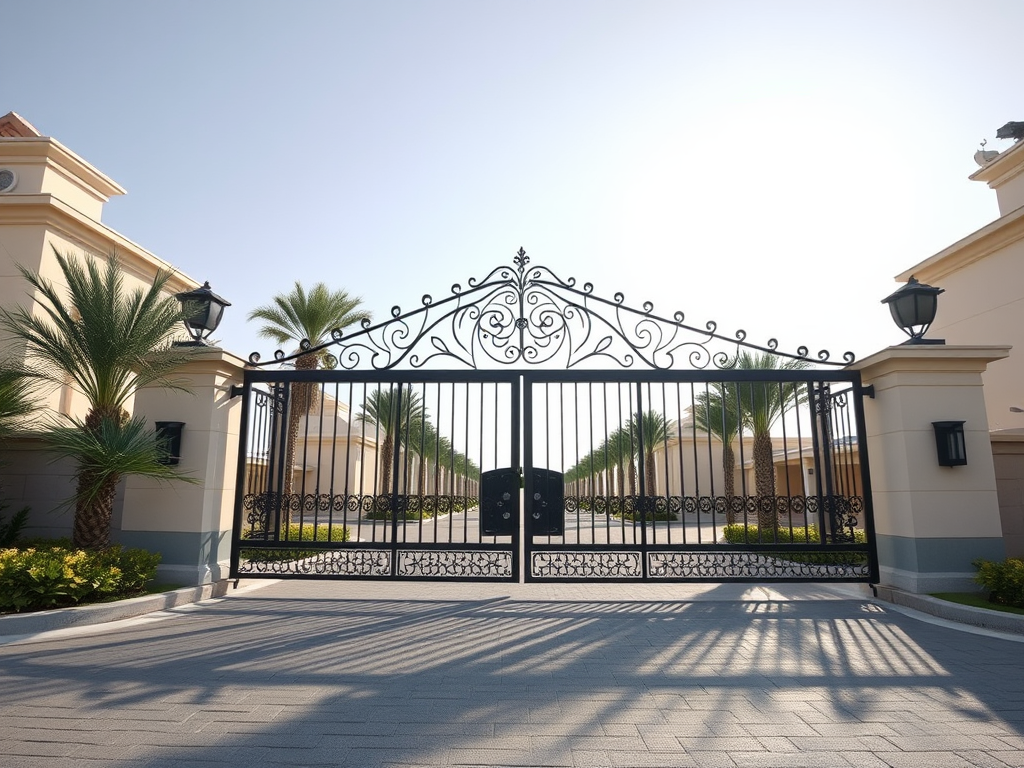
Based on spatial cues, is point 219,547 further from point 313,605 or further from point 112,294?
point 112,294

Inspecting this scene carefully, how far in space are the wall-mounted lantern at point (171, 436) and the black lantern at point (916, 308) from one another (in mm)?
9960

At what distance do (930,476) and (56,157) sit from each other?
17.2 meters

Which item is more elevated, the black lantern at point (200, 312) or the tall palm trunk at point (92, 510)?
the black lantern at point (200, 312)

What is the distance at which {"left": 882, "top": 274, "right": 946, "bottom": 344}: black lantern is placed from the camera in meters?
8.25

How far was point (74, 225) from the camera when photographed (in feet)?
39.2

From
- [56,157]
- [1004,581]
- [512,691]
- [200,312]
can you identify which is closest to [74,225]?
[56,157]

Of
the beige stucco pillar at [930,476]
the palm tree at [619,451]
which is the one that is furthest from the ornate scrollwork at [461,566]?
the beige stucco pillar at [930,476]

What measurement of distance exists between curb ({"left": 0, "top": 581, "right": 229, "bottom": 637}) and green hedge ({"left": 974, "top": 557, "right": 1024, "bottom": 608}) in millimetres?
9525

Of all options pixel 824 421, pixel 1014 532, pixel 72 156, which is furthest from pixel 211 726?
pixel 72 156

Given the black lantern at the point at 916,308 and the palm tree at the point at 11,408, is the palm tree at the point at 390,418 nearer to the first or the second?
the palm tree at the point at 11,408

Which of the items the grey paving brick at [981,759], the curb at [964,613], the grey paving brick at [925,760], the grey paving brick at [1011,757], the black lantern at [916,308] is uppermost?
the black lantern at [916,308]

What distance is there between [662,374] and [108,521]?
24.7 ft

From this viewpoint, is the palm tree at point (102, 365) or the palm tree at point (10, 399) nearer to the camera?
the palm tree at point (102, 365)

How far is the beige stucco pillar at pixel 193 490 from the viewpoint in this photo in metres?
7.97
